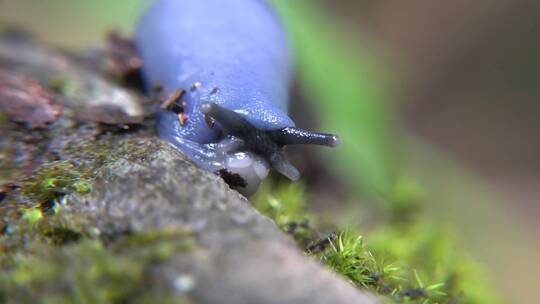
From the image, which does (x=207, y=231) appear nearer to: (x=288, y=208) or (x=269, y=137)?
(x=269, y=137)

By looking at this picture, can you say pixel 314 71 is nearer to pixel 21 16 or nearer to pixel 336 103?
pixel 336 103

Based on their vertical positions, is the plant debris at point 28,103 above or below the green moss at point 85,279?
above

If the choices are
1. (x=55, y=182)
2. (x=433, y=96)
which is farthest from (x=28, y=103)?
(x=433, y=96)

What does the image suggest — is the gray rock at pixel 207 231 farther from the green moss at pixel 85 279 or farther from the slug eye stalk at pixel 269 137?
the slug eye stalk at pixel 269 137

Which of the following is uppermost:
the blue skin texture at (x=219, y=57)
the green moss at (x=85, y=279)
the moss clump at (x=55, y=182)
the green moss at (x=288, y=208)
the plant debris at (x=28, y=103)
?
the blue skin texture at (x=219, y=57)

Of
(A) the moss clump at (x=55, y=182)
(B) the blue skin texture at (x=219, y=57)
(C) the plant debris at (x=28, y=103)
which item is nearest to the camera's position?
(A) the moss clump at (x=55, y=182)

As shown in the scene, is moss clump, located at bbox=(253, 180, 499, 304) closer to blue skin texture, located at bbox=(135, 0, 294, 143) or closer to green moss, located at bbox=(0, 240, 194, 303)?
blue skin texture, located at bbox=(135, 0, 294, 143)

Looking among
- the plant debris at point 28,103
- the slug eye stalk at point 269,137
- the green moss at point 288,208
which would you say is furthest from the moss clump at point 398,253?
the plant debris at point 28,103

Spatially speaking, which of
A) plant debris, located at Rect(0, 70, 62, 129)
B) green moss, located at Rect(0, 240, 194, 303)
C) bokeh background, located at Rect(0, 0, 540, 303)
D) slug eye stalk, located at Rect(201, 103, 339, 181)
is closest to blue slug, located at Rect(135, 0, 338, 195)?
slug eye stalk, located at Rect(201, 103, 339, 181)
